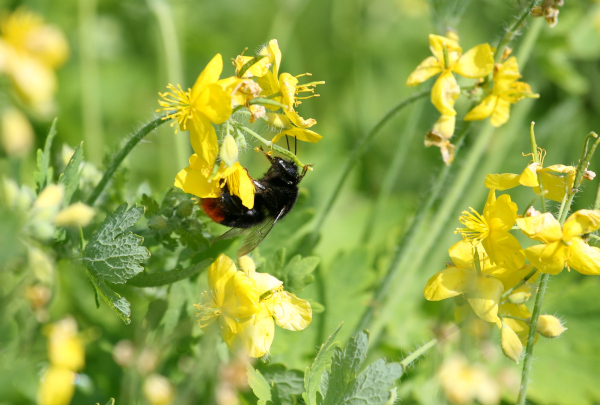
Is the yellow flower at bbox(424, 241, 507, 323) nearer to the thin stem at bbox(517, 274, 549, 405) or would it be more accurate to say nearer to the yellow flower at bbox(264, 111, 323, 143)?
the thin stem at bbox(517, 274, 549, 405)

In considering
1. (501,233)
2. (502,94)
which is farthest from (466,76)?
(501,233)

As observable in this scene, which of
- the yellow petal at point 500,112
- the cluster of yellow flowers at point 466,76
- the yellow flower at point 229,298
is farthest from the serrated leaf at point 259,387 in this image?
the yellow petal at point 500,112

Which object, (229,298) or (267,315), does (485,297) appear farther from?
(229,298)

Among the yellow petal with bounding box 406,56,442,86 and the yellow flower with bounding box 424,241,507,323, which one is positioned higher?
the yellow petal with bounding box 406,56,442,86

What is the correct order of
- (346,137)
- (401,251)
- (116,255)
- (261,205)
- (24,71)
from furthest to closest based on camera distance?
1. (346,137)
2. (401,251)
3. (261,205)
4. (116,255)
5. (24,71)

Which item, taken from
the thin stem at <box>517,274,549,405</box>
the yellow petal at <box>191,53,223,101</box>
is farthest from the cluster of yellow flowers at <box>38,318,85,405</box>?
Answer: the thin stem at <box>517,274,549,405</box>

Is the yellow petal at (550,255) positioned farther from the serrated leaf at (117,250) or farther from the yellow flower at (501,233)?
the serrated leaf at (117,250)

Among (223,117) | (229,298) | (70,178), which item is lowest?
(229,298)
